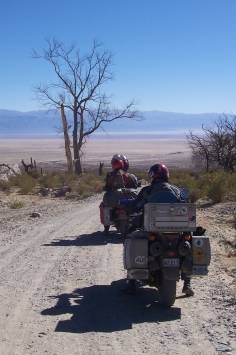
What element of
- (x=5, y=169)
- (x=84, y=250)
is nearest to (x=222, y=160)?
(x=5, y=169)

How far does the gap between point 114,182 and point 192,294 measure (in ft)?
18.9

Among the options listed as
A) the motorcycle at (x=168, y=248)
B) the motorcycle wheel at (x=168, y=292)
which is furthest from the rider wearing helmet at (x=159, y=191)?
the motorcycle wheel at (x=168, y=292)

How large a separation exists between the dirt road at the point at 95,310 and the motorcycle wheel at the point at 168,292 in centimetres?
13

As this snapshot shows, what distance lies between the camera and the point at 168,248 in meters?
7.77

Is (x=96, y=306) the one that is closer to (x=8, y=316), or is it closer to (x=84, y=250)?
(x=8, y=316)

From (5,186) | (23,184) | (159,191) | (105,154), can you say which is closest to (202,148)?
(23,184)

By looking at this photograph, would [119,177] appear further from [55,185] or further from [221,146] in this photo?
[221,146]

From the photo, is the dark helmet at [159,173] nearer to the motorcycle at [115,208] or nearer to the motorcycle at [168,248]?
the motorcycle at [168,248]

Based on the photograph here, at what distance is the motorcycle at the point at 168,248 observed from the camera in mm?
7711

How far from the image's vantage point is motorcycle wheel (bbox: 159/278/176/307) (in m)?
7.73

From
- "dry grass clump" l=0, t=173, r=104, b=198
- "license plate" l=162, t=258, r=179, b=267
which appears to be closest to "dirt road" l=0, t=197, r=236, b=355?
"license plate" l=162, t=258, r=179, b=267

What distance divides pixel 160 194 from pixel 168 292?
1.23m

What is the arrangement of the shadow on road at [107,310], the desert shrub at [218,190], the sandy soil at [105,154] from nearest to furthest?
the shadow on road at [107,310] → the desert shrub at [218,190] → the sandy soil at [105,154]

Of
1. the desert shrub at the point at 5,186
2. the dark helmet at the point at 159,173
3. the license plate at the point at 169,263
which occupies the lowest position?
the desert shrub at the point at 5,186
